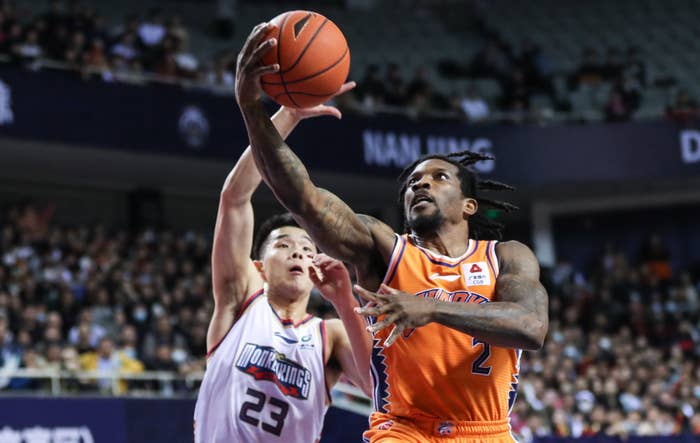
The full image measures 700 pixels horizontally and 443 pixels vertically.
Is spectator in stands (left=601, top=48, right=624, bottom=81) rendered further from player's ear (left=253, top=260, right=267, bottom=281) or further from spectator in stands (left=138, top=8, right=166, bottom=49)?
player's ear (left=253, top=260, right=267, bottom=281)

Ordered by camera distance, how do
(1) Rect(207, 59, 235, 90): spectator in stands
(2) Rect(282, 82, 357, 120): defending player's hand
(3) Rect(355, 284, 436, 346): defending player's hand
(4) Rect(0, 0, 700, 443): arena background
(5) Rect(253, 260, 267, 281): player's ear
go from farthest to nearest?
(1) Rect(207, 59, 235, 90): spectator in stands → (4) Rect(0, 0, 700, 443): arena background → (5) Rect(253, 260, 267, 281): player's ear → (2) Rect(282, 82, 357, 120): defending player's hand → (3) Rect(355, 284, 436, 346): defending player's hand

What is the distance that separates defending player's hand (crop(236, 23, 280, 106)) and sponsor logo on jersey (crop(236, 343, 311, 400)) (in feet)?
4.70

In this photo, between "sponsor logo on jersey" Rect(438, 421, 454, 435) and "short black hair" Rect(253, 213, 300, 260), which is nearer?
"sponsor logo on jersey" Rect(438, 421, 454, 435)

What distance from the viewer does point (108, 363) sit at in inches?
437

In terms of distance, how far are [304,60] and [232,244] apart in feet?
3.88

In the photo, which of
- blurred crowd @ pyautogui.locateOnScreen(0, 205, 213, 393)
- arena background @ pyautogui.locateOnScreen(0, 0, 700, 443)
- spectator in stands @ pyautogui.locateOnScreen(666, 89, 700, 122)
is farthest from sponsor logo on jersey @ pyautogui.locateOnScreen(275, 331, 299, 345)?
spectator in stands @ pyautogui.locateOnScreen(666, 89, 700, 122)

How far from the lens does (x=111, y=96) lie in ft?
49.7

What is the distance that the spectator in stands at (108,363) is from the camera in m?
10.9

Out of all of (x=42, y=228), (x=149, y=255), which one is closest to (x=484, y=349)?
(x=149, y=255)

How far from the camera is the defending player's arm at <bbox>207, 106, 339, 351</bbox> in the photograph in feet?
15.8

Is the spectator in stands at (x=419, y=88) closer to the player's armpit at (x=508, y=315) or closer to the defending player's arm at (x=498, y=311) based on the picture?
the defending player's arm at (x=498, y=311)

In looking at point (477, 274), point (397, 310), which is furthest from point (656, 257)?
point (397, 310)

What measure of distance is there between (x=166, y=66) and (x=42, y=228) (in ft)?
10.8

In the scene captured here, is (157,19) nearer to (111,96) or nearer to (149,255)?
(111,96)
